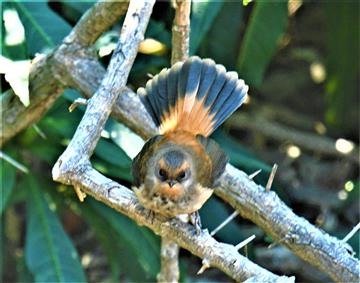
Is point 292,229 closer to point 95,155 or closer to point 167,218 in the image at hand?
point 167,218

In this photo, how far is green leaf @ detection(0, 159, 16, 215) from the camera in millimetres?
3432

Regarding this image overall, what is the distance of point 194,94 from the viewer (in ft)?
9.76

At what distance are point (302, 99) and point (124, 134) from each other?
6.93 ft

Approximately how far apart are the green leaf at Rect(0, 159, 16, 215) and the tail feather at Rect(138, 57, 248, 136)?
2.31ft

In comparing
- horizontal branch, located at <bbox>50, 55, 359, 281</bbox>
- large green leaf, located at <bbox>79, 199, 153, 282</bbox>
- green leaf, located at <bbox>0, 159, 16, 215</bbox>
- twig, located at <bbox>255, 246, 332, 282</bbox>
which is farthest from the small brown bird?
twig, located at <bbox>255, 246, 332, 282</bbox>

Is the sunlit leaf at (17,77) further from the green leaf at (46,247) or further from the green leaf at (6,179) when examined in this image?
the green leaf at (46,247)

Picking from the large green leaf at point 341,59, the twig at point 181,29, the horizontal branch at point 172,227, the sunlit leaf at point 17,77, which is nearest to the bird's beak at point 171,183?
the horizontal branch at point 172,227

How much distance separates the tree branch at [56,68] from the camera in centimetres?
309

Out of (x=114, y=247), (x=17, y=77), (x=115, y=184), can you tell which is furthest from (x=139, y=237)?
(x=115, y=184)

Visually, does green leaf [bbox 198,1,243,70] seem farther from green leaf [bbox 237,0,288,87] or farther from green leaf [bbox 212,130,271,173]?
green leaf [bbox 212,130,271,173]

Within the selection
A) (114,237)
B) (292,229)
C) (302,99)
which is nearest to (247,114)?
(302,99)

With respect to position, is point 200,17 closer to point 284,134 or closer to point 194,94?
point 194,94

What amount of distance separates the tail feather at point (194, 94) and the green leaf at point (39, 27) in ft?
2.05

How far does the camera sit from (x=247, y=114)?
15.7ft
